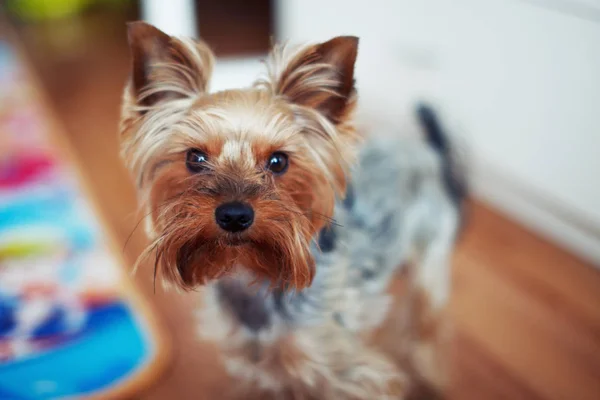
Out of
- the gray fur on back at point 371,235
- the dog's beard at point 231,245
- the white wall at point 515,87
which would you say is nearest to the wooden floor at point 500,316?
the white wall at point 515,87

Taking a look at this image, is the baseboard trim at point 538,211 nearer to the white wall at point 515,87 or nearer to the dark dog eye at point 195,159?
the white wall at point 515,87

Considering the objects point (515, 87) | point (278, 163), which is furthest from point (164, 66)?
point (515, 87)

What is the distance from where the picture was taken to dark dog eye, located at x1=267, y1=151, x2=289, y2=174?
3.57 feet

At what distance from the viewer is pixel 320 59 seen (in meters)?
1.05

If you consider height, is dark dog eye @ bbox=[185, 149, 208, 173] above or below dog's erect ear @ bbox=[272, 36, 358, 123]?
below

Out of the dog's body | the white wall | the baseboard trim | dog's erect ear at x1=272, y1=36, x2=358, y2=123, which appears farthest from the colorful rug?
the baseboard trim

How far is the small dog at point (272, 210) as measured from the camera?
102 centimetres

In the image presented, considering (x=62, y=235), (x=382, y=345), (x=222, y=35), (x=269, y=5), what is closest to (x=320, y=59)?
(x=382, y=345)

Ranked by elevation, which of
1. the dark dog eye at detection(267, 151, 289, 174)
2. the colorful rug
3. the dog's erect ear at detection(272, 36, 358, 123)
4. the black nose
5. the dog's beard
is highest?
the dog's erect ear at detection(272, 36, 358, 123)

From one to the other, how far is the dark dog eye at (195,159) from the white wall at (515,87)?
37.1 inches

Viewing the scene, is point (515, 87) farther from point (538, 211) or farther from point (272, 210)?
point (272, 210)

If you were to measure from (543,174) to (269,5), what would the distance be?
3.15m

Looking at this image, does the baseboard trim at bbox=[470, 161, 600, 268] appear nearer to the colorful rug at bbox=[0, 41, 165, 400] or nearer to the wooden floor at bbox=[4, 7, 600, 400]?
the wooden floor at bbox=[4, 7, 600, 400]

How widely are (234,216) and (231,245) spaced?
2.8 inches
